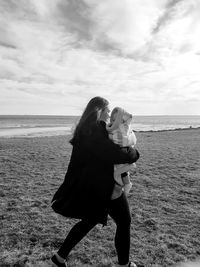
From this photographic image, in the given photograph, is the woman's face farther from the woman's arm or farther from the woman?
the woman's arm

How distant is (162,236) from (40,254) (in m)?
1.79

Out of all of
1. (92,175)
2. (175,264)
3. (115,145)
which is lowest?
(175,264)

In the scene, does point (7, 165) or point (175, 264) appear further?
point (7, 165)

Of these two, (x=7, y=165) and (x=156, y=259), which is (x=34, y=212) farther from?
(x=7, y=165)

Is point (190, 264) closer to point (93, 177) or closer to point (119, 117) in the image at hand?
point (93, 177)

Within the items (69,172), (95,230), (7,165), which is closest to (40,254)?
(95,230)

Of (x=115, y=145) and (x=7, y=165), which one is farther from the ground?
(x=115, y=145)

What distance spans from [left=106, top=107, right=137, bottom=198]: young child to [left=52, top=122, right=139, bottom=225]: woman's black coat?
0.21 feet

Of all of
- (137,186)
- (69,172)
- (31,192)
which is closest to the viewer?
(69,172)

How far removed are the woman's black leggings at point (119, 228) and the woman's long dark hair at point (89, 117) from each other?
0.78m

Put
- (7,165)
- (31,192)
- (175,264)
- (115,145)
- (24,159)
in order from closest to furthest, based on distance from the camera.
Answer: (115,145), (175,264), (31,192), (7,165), (24,159)

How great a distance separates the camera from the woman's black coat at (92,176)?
2.51 meters

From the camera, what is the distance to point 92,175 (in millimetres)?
2604

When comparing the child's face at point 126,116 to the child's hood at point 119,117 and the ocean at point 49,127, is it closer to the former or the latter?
the child's hood at point 119,117
